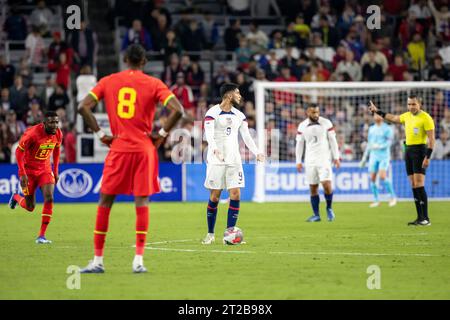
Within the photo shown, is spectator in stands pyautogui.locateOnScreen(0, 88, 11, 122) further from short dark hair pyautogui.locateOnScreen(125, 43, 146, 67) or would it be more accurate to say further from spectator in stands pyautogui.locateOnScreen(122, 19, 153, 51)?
short dark hair pyautogui.locateOnScreen(125, 43, 146, 67)

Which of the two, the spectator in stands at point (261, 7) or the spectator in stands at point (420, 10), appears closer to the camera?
the spectator in stands at point (420, 10)

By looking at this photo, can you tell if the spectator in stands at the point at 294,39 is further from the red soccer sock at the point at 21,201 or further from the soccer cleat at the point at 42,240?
the soccer cleat at the point at 42,240

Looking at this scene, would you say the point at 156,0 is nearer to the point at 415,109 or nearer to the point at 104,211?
the point at 415,109

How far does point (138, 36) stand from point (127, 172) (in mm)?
21030

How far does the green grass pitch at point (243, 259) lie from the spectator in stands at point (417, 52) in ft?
36.4

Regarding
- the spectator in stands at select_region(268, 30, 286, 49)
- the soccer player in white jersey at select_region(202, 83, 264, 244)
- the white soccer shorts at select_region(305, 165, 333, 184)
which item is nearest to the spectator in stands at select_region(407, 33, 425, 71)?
the spectator in stands at select_region(268, 30, 286, 49)

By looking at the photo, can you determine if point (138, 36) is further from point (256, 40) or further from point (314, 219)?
point (314, 219)

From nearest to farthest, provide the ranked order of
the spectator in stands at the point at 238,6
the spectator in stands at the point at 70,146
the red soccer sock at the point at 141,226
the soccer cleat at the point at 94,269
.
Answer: the red soccer sock at the point at 141,226 < the soccer cleat at the point at 94,269 < the spectator in stands at the point at 70,146 < the spectator in stands at the point at 238,6

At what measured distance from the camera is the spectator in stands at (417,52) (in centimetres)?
3303

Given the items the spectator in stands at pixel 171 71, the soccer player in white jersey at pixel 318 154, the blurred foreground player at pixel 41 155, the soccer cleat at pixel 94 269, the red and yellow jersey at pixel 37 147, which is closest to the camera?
the soccer cleat at pixel 94 269

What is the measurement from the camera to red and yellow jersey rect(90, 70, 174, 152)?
1164 centimetres

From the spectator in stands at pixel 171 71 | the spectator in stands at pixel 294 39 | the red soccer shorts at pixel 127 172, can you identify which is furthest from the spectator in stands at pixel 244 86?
the red soccer shorts at pixel 127 172

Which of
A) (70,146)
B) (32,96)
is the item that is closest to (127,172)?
(70,146)
